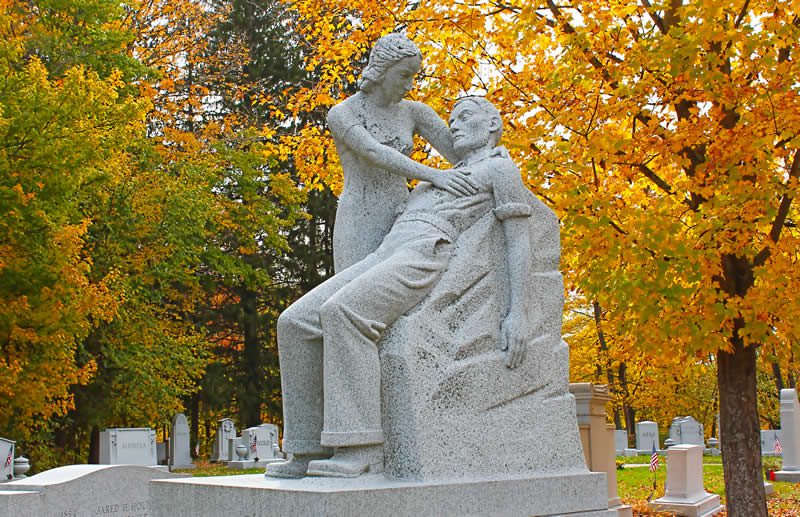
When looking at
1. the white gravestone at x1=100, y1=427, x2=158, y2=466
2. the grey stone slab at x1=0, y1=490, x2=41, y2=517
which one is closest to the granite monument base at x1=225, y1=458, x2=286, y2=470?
the white gravestone at x1=100, y1=427, x2=158, y2=466

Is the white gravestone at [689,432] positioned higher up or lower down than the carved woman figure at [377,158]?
lower down

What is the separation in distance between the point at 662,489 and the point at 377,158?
11.5 meters

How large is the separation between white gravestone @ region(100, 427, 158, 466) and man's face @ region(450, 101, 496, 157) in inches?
482

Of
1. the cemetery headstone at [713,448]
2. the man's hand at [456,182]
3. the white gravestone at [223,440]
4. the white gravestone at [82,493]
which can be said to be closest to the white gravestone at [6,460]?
the white gravestone at [82,493]

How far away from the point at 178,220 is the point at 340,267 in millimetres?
15663

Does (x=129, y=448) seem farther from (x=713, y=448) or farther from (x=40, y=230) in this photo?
(x=713, y=448)

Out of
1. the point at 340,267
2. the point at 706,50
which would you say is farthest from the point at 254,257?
the point at 340,267

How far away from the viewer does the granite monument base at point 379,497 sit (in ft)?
13.0

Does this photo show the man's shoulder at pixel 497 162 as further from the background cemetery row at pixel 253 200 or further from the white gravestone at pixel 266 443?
the white gravestone at pixel 266 443

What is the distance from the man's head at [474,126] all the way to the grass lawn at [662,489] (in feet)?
28.6

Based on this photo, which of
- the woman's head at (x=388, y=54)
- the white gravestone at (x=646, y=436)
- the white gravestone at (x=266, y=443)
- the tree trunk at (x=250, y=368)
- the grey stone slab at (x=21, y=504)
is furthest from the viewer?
the tree trunk at (x=250, y=368)

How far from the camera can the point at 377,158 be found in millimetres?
5156

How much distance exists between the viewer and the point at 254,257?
1019 inches

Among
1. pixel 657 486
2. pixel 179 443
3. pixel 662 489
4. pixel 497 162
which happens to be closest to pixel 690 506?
pixel 662 489
